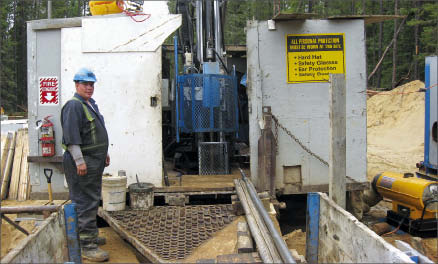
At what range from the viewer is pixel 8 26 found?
21.9 m

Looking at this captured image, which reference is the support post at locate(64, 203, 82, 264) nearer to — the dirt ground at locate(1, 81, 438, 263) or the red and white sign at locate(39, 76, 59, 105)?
the dirt ground at locate(1, 81, 438, 263)

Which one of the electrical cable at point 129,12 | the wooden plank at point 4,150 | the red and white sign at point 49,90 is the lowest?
the wooden plank at point 4,150

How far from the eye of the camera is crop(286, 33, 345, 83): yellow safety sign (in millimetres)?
6273

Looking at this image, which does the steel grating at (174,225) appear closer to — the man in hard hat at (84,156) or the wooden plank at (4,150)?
the man in hard hat at (84,156)

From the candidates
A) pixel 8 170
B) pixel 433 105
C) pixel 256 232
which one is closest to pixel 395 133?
pixel 433 105

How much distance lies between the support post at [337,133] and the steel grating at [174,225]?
164cm

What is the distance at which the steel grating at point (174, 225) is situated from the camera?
175 inches

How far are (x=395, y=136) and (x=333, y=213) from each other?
15.9 metres

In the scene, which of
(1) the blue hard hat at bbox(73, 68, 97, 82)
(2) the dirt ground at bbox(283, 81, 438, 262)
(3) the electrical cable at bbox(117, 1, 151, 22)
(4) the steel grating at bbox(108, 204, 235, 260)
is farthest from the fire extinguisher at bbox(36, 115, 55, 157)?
(2) the dirt ground at bbox(283, 81, 438, 262)

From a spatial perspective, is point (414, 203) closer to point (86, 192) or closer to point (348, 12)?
point (86, 192)

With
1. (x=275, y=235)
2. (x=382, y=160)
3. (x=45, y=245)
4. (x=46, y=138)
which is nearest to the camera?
(x=45, y=245)

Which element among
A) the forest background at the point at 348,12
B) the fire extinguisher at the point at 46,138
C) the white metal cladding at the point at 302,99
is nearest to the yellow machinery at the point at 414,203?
the white metal cladding at the point at 302,99

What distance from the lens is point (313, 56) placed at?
6316mm

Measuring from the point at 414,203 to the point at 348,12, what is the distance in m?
26.9
